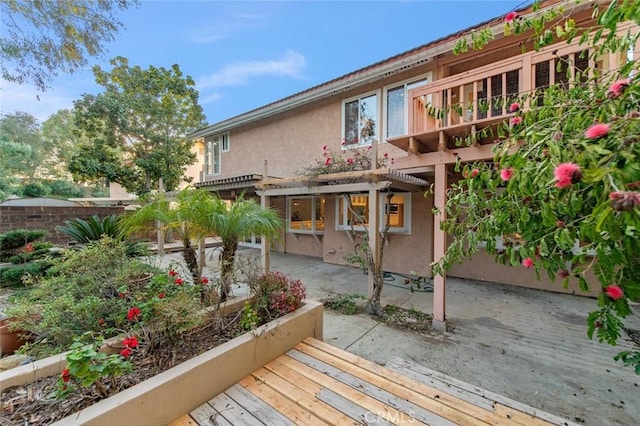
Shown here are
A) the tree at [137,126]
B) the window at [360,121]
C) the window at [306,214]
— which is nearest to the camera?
the window at [360,121]

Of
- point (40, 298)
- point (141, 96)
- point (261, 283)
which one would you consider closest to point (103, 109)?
point (141, 96)

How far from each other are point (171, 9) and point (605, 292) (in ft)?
29.9

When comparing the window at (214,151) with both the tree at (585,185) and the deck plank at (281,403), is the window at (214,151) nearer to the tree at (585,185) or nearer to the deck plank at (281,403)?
the deck plank at (281,403)

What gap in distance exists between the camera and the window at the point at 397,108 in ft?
21.9

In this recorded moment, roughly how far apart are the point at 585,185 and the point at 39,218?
12.4 meters

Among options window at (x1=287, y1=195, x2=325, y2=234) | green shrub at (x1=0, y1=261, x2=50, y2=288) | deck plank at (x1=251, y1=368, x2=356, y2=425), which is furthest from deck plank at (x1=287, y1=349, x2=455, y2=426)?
window at (x1=287, y1=195, x2=325, y2=234)

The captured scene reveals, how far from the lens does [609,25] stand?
1.31 metres

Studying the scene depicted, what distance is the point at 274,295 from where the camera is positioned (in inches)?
127

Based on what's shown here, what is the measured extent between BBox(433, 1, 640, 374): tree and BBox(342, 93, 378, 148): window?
531 cm

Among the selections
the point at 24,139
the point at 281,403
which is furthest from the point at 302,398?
the point at 24,139

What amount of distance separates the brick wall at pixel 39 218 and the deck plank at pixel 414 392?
8920 millimetres

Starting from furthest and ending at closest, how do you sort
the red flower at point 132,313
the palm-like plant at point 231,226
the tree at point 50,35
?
the tree at point 50,35 → the palm-like plant at point 231,226 → the red flower at point 132,313

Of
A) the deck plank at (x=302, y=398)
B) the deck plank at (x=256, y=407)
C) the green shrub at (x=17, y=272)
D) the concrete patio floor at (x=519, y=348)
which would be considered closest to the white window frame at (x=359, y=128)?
the concrete patio floor at (x=519, y=348)

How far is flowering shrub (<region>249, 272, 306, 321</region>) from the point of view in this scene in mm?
3141
